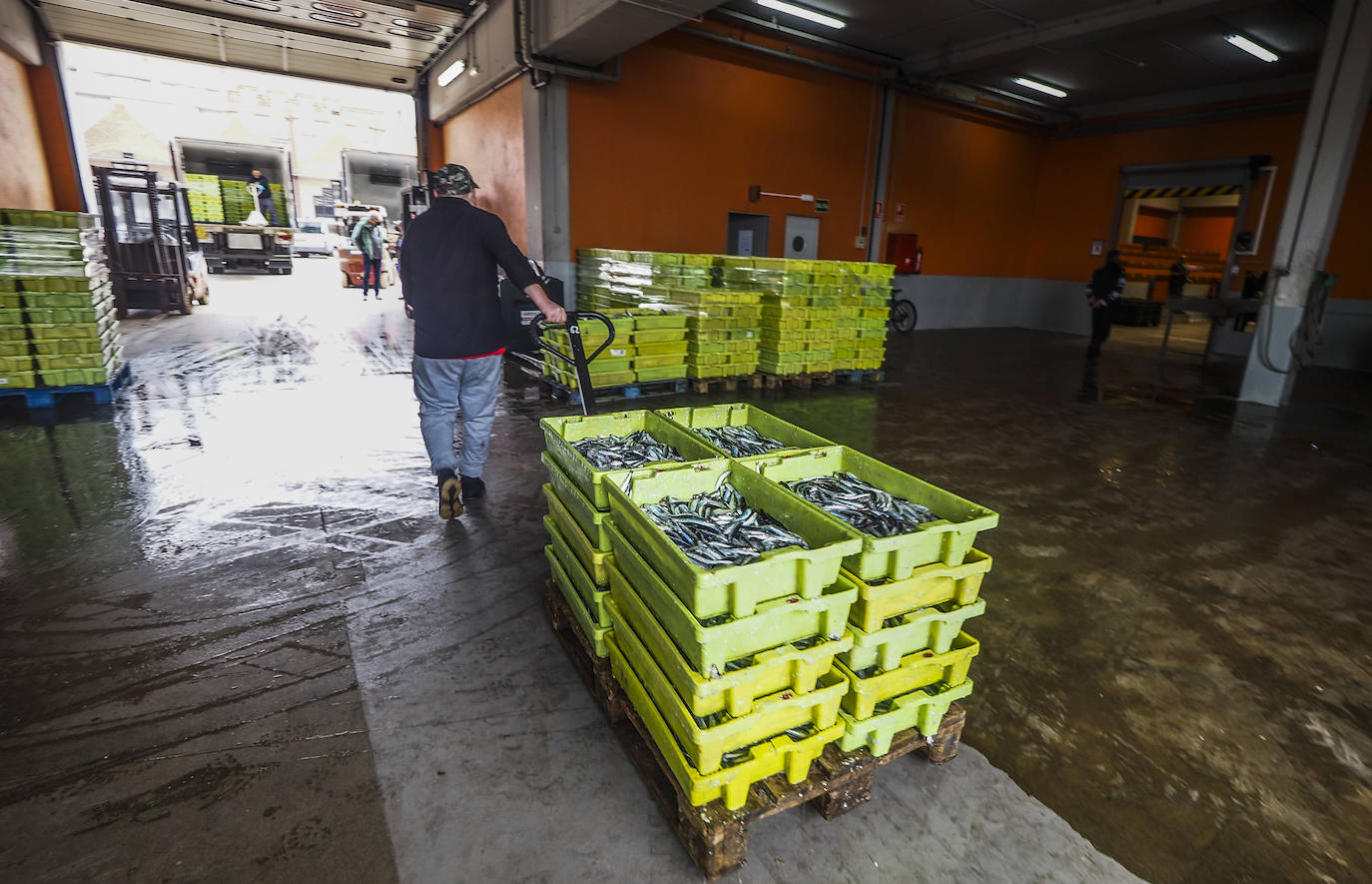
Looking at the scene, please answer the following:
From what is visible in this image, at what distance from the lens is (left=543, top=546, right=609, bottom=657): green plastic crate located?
2465 millimetres

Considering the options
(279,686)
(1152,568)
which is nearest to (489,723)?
(279,686)

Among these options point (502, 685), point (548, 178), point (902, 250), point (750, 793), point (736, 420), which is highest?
point (548, 178)

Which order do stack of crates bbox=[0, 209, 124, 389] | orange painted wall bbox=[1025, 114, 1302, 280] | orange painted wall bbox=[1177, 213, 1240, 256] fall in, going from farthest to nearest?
orange painted wall bbox=[1177, 213, 1240, 256] → orange painted wall bbox=[1025, 114, 1302, 280] → stack of crates bbox=[0, 209, 124, 389]

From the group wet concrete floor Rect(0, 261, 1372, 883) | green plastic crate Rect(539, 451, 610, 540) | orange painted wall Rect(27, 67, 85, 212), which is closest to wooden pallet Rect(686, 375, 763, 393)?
wet concrete floor Rect(0, 261, 1372, 883)

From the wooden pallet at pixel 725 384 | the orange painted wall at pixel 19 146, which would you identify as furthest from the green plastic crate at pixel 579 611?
the orange painted wall at pixel 19 146

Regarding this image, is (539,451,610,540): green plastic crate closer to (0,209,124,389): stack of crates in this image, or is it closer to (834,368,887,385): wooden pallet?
(0,209,124,389): stack of crates

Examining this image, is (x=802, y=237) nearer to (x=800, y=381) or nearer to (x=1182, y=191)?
(x=800, y=381)

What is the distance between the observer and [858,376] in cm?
916

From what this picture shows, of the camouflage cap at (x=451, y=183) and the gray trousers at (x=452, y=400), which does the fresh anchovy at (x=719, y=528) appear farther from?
the camouflage cap at (x=451, y=183)

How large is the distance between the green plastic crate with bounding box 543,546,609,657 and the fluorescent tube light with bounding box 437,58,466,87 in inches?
495

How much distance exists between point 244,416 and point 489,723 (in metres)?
5.50

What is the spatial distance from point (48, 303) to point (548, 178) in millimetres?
6330

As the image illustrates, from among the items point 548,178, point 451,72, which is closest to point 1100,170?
point 548,178

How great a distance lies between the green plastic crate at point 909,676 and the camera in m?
2.03
